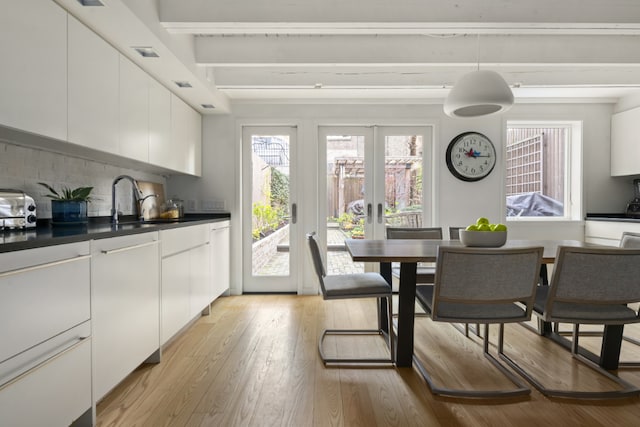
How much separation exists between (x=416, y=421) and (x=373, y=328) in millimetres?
1311

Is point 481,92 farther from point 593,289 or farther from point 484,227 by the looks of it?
point 593,289

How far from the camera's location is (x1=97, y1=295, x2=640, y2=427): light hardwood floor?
5.63ft

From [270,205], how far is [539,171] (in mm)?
3271

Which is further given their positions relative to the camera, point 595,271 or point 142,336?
point 142,336

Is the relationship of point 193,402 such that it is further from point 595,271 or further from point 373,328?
point 595,271

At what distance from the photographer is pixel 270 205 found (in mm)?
4262

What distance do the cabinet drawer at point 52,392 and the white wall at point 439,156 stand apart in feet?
8.49

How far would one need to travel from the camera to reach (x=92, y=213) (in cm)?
277

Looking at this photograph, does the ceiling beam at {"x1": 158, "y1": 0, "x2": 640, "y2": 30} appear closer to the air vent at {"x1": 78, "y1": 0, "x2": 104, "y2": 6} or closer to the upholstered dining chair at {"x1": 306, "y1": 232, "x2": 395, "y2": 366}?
the air vent at {"x1": 78, "y1": 0, "x2": 104, "y2": 6}

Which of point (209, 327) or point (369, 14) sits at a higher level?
point (369, 14)

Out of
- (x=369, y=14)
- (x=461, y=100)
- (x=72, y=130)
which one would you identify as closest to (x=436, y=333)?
(x=461, y=100)

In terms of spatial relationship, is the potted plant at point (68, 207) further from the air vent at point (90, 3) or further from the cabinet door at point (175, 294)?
the air vent at point (90, 3)

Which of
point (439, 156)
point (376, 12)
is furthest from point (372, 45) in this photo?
point (439, 156)

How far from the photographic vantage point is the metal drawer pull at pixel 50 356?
3.92ft
